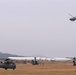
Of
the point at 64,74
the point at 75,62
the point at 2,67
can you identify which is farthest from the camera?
the point at 75,62

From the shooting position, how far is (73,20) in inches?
3595

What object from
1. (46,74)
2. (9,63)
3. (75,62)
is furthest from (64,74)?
(75,62)

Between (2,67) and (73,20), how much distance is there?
19.3 meters

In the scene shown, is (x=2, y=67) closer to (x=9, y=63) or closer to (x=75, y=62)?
(x=9, y=63)

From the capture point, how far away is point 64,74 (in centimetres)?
6125

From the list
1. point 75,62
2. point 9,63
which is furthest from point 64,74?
point 75,62

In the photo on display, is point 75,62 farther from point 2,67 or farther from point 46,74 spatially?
point 46,74

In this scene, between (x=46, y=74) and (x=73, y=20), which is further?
(x=73, y=20)

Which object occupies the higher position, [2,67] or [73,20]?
[73,20]

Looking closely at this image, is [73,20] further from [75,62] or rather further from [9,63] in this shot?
[75,62]

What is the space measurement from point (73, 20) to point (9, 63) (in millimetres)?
17492

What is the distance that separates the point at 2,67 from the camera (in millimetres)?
87188

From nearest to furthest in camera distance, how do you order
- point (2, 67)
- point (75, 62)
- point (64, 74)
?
point (64, 74) < point (2, 67) < point (75, 62)

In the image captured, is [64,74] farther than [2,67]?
No
